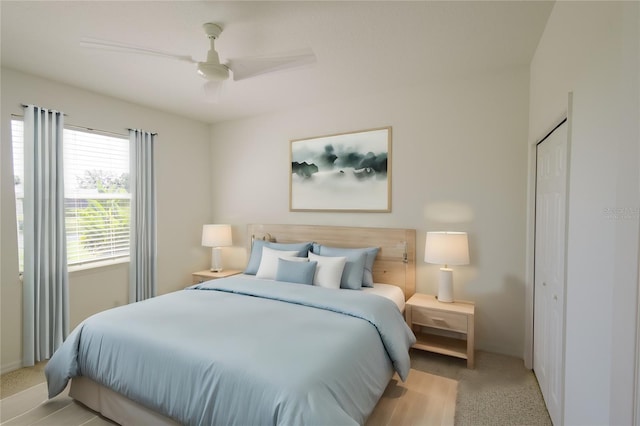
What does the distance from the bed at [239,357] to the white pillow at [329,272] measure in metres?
0.29

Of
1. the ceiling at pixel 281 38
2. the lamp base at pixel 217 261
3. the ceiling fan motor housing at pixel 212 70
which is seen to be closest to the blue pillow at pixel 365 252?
the lamp base at pixel 217 261

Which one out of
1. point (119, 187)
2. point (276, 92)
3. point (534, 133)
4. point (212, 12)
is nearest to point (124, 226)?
point (119, 187)

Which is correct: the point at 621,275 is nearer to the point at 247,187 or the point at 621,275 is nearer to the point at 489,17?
the point at 489,17

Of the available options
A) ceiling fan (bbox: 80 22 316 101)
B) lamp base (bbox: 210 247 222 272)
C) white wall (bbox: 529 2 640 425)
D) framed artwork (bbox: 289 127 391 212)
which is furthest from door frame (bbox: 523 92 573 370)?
lamp base (bbox: 210 247 222 272)

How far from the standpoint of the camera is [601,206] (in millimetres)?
1209

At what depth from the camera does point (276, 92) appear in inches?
132

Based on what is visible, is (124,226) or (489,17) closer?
(489,17)

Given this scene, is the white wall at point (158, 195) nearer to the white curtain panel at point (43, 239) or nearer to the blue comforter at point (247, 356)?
the white curtain panel at point (43, 239)

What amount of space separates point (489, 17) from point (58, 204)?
3932 millimetres

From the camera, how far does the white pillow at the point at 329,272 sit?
2.96 m

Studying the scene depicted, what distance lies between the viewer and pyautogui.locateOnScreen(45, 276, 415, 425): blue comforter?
143 centimetres

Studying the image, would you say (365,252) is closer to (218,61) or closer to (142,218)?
(218,61)

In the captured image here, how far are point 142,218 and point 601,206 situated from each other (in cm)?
407

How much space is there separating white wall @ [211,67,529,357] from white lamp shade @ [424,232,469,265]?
294mm
